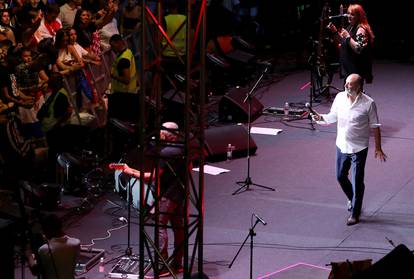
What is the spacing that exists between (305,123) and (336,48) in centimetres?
294

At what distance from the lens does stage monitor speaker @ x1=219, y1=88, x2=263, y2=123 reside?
50.3 ft

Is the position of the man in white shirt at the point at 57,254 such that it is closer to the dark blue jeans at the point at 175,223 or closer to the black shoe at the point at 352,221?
the dark blue jeans at the point at 175,223

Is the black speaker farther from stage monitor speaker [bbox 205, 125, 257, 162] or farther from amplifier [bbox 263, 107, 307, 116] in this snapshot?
amplifier [bbox 263, 107, 307, 116]

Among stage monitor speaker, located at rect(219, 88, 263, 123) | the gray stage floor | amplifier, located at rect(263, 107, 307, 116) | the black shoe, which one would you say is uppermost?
stage monitor speaker, located at rect(219, 88, 263, 123)

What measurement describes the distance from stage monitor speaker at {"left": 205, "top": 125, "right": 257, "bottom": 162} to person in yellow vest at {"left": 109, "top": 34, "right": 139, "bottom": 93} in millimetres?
1420

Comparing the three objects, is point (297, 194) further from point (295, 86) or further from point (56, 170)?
point (295, 86)

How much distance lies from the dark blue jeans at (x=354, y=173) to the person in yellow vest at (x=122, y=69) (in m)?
Result: 4.12

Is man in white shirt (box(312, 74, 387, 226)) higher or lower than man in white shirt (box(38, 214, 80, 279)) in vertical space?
higher

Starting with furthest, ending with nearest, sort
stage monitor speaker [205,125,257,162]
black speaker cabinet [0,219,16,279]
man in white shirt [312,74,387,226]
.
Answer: stage monitor speaker [205,125,257,162]
man in white shirt [312,74,387,226]
black speaker cabinet [0,219,16,279]

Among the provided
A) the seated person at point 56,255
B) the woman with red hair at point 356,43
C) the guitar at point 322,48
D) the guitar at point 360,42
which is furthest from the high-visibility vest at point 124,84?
the seated person at point 56,255

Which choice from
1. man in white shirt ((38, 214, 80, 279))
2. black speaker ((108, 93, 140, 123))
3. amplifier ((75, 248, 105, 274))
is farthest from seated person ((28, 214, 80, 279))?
black speaker ((108, 93, 140, 123))

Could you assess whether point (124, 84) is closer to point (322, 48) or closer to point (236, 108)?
point (236, 108)

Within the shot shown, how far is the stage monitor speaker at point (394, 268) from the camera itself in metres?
7.67

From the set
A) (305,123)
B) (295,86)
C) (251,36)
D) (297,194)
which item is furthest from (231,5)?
(297,194)
